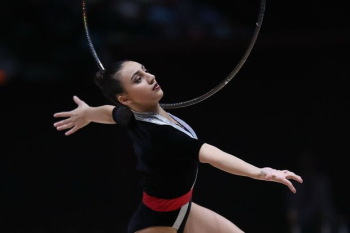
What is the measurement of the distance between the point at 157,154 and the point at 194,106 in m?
2.61

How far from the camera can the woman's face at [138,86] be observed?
8.99 ft

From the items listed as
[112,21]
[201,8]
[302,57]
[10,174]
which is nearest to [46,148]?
[10,174]

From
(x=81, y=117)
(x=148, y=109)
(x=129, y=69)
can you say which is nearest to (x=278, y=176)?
(x=148, y=109)

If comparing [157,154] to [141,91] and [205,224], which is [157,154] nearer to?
[141,91]

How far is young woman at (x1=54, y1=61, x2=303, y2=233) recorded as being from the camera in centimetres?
266

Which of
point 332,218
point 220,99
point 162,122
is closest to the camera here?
point 162,122

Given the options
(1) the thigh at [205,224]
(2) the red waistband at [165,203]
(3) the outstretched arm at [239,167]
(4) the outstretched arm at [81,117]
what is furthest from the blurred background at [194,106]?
(3) the outstretched arm at [239,167]

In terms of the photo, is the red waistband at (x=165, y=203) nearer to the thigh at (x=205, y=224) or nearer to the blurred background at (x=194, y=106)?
the thigh at (x=205, y=224)

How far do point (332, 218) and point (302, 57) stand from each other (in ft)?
3.90

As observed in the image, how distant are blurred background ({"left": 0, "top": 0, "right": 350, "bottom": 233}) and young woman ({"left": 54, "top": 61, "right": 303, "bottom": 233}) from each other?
2.31m

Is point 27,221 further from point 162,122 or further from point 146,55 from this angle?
point 162,122

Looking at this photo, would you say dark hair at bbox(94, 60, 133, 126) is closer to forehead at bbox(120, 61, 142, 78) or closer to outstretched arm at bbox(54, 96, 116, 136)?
forehead at bbox(120, 61, 142, 78)

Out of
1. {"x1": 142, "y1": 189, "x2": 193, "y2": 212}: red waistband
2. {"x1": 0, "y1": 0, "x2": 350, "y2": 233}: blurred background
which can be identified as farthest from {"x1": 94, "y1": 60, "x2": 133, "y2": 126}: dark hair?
{"x1": 0, "y1": 0, "x2": 350, "y2": 233}: blurred background

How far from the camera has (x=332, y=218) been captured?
194 inches
